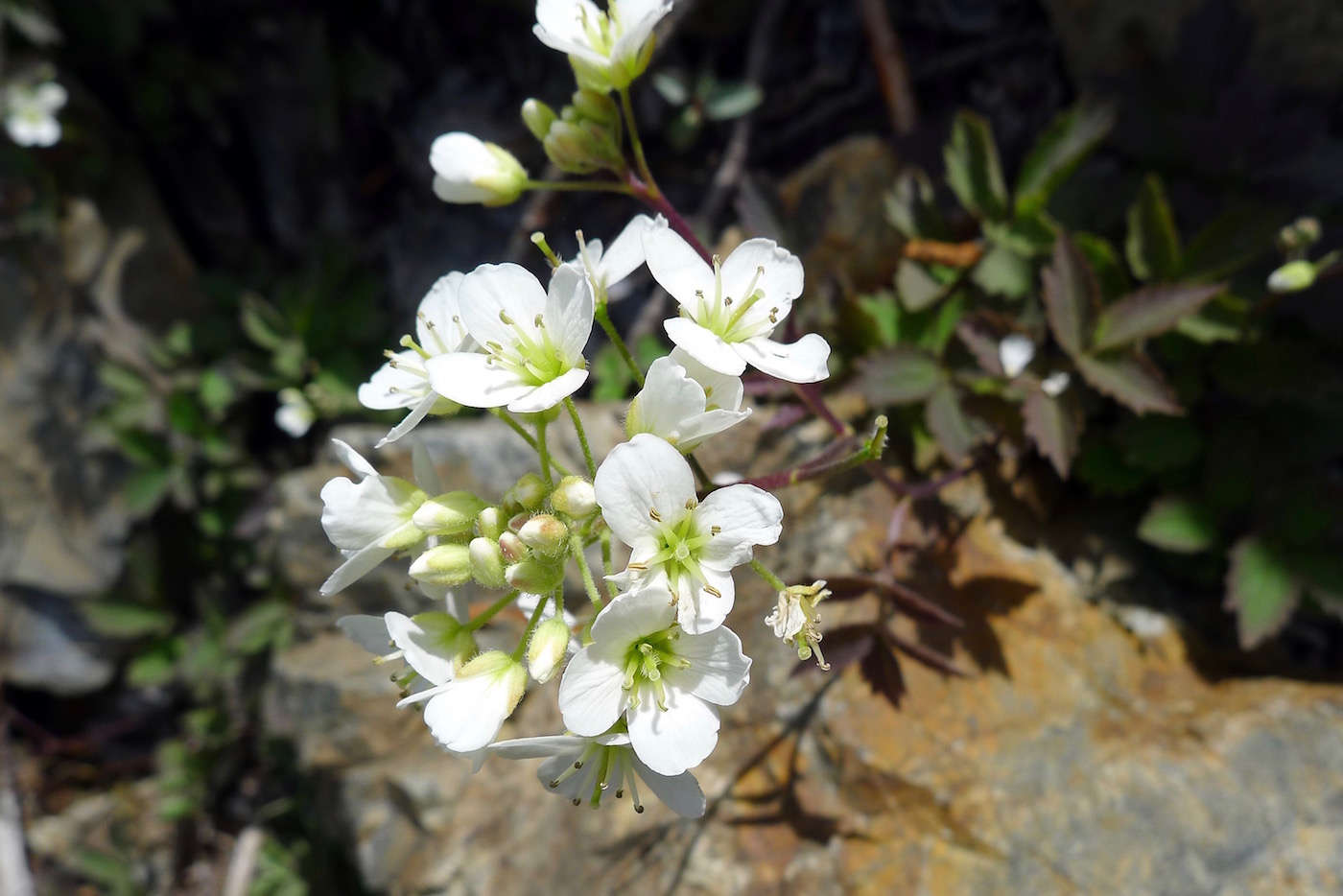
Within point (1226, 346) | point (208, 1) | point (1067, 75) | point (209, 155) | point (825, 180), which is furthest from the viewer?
point (209, 155)

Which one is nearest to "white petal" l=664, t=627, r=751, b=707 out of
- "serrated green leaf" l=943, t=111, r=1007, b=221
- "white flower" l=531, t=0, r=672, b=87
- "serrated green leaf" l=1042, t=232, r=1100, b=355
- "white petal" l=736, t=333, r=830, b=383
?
"white petal" l=736, t=333, r=830, b=383

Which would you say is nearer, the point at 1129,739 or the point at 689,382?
the point at 689,382

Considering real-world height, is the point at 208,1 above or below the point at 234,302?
above

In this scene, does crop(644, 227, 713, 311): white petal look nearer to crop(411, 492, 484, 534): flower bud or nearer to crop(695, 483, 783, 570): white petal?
crop(695, 483, 783, 570): white petal

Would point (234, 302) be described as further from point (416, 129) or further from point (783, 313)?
point (783, 313)

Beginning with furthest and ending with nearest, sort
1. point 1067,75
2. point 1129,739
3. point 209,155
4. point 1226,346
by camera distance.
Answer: point 209,155 < point 1067,75 < point 1226,346 < point 1129,739

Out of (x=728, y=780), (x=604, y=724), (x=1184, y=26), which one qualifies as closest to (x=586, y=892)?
(x=728, y=780)

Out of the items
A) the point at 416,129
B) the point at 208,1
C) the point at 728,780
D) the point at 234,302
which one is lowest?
the point at 728,780
